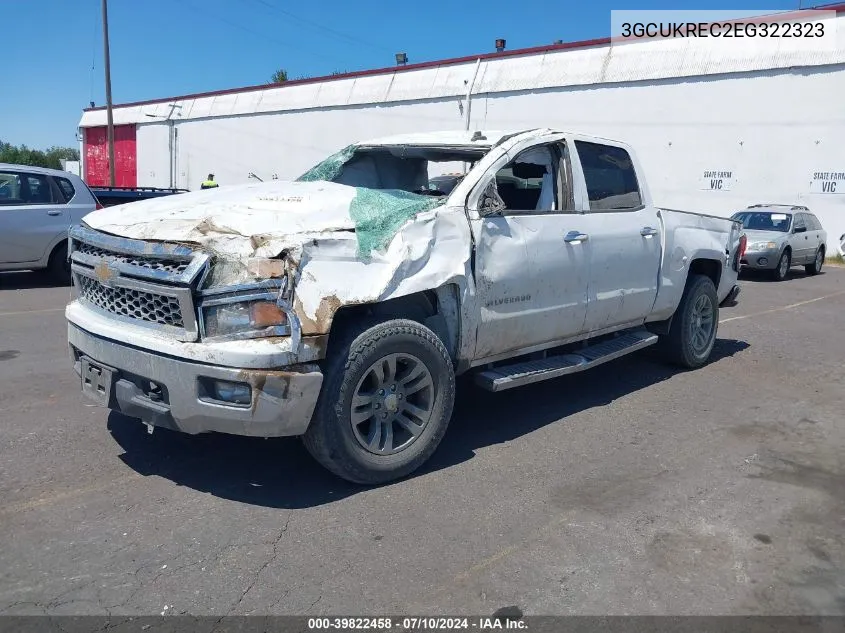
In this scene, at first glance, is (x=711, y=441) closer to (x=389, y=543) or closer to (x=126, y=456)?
(x=389, y=543)

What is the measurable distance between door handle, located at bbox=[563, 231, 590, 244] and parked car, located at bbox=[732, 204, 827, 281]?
12256 millimetres

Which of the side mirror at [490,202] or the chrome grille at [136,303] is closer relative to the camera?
the chrome grille at [136,303]

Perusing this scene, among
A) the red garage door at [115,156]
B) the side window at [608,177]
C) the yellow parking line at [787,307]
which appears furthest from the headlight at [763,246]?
the red garage door at [115,156]

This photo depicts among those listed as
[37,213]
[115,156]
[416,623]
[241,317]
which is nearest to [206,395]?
[241,317]

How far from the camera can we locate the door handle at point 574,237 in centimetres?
524

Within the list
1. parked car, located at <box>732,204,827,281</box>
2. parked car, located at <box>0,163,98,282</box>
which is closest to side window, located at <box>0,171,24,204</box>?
parked car, located at <box>0,163,98,282</box>

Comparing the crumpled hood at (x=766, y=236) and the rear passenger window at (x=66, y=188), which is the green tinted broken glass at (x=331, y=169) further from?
the crumpled hood at (x=766, y=236)

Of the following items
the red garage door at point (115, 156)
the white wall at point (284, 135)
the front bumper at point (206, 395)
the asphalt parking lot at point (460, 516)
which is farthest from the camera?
the red garage door at point (115, 156)

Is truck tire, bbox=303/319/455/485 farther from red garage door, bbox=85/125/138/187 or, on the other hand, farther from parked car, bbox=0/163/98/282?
red garage door, bbox=85/125/138/187

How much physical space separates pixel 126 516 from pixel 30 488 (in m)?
0.67

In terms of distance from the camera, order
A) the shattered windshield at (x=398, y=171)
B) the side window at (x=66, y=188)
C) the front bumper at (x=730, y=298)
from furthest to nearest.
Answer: the side window at (x=66, y=188) < the front bumper at (x=730, y=298) < the shattered windshield at (x=398, y=171)

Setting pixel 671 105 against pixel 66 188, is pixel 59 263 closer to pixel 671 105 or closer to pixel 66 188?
pixel 66 188

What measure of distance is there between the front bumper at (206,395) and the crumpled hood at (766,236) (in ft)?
49.6

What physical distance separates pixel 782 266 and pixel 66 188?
14.1m
